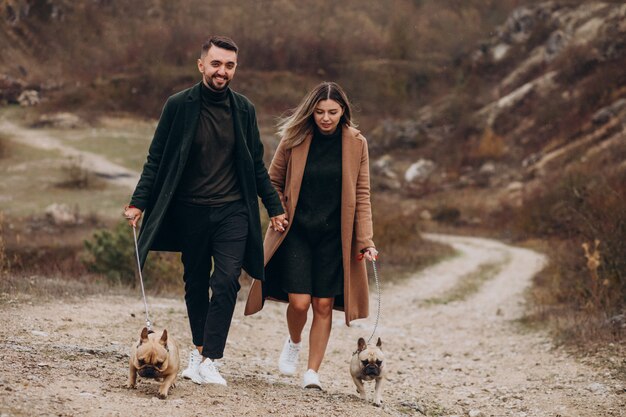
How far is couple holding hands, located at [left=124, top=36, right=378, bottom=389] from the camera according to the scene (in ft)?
17.4

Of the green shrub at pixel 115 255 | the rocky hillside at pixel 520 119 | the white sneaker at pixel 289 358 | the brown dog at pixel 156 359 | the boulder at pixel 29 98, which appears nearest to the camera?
the brown dog at pixel 156 359

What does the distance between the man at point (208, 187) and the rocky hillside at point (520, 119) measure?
951 inches

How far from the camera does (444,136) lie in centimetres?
4672

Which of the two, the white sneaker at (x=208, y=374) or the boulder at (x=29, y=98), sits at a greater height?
the boulder at (x=29, y=98)

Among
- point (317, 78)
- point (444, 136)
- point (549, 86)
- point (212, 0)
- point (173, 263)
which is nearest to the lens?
point (173, 263)

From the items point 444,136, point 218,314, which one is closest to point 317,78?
point 444,136

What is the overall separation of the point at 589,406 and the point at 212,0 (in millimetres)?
31913

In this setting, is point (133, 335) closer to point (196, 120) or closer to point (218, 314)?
point (218, 314)

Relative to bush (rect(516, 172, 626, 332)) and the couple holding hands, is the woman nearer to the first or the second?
the couple holding hands

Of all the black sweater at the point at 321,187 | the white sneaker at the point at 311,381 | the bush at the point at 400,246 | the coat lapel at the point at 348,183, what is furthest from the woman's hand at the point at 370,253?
the bush at the point at 400,246

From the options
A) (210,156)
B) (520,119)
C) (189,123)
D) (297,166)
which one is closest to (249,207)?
(210,156)

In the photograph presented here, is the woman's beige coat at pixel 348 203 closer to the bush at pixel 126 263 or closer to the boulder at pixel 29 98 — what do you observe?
the bush at pixel 126 263

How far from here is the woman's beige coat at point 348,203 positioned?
577 centimetres

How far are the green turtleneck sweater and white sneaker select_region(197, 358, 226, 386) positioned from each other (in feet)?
3.57
